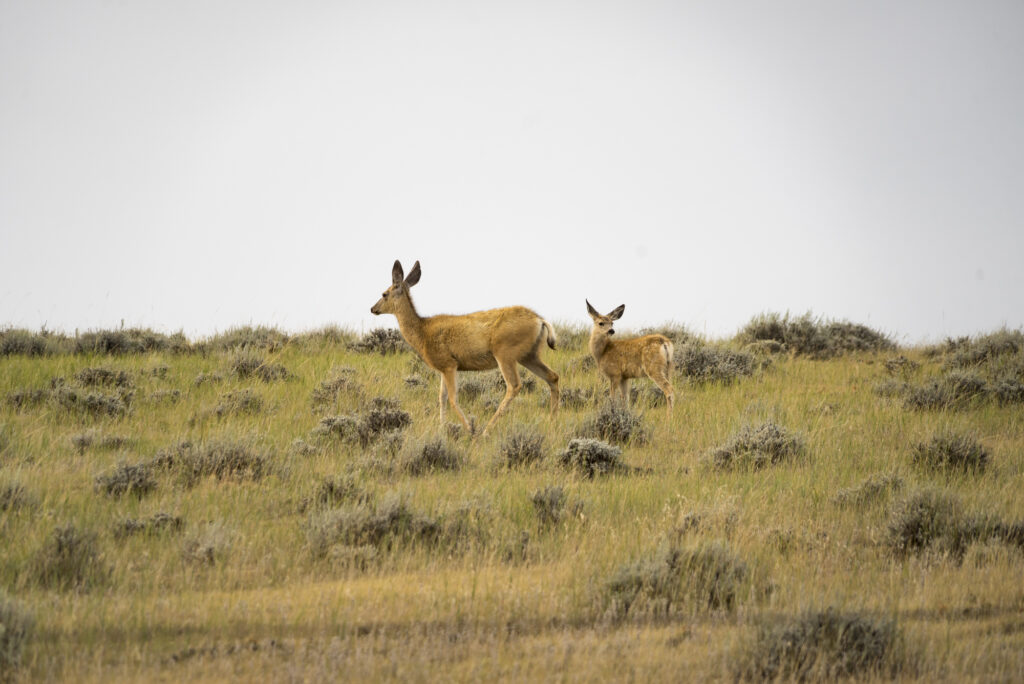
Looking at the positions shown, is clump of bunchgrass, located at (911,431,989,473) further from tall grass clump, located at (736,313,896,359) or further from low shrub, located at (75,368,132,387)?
low shrub, located at (75,368,132,387)

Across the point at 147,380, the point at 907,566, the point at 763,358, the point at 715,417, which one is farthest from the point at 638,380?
the point at 907,566

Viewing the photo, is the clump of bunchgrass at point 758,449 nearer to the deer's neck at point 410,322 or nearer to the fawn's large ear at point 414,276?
the deer's neck at point 410,322

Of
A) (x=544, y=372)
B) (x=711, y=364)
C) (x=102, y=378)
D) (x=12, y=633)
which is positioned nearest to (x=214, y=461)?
(x=12, y=633)

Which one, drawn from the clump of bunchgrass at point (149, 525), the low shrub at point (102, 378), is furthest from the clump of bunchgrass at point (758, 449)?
the low shrub at point (102, 378)

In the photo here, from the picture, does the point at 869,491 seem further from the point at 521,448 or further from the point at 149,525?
the point at 149,525

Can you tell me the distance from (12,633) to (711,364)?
12537 mm

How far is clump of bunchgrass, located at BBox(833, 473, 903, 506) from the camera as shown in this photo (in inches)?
328

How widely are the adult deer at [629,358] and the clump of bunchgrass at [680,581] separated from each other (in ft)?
21.4

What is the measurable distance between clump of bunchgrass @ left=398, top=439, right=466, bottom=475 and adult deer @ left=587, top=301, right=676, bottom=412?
423 centimetres

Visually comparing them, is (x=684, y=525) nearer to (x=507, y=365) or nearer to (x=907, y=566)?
(x=907, y=566)

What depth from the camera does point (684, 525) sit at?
7289mm

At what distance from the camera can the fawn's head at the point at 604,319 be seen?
1424 centimetres

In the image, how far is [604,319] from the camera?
47.2 feet

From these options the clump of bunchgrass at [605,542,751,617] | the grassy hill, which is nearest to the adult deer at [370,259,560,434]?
the grassy hill
